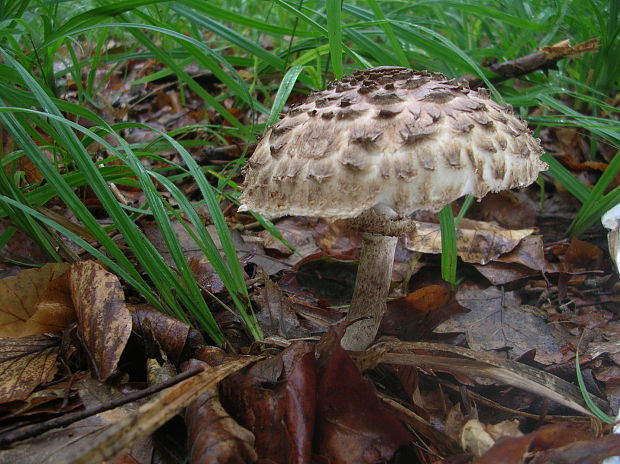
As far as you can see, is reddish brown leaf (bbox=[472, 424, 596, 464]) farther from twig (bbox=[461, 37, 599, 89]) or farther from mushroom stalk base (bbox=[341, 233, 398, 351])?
twig (bbox=[461, 37, 599, 89])

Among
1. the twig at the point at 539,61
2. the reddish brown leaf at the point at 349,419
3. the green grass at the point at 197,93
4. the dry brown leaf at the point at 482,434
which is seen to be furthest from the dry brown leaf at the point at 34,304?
the twig at the point at 539,61

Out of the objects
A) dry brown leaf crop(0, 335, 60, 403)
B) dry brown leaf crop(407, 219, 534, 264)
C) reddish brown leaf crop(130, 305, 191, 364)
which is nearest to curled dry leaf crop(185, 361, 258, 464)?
reddish brown leaf crop(130, 305, 191, 364)

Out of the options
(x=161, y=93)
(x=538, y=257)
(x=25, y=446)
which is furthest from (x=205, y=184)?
(x=161, y=93)

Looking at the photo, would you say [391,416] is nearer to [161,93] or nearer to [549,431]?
[549,431]

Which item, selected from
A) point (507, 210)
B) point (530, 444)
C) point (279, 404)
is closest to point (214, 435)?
point (279, 404)

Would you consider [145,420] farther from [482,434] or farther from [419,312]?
[419,312]
